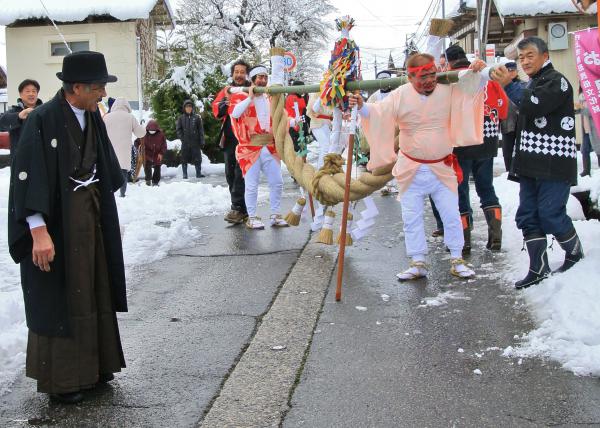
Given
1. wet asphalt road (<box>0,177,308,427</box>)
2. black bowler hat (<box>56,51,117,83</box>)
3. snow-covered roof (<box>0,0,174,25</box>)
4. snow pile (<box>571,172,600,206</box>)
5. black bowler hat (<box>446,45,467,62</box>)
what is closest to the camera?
wet asphalt road (<box>0,177,308,427</box>)

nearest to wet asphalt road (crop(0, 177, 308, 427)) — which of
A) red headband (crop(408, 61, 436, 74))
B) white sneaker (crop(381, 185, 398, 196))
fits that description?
red headband (crop(408, 61, 436, 74))

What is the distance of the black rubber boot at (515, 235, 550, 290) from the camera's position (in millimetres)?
5172

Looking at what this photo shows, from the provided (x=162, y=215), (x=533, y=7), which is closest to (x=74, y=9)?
(x=533, y=7)

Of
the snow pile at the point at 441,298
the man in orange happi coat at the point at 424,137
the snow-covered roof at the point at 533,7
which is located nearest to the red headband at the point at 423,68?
the man in orange happi coat at the point at 424,137

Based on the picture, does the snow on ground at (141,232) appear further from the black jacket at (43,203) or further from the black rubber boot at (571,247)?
the black rubber boot at (571,247)

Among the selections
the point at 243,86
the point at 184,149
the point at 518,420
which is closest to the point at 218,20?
the point at 184,149

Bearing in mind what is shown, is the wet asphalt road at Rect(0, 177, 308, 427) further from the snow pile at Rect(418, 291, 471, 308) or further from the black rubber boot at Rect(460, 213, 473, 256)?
the black rubber boot at Rect(460, 213, 473, 256)

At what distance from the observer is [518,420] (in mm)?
3203

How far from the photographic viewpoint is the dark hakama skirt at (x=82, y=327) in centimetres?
354

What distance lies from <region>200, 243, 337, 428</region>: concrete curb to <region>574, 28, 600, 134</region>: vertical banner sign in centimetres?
243

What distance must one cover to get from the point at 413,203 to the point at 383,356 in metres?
2.08

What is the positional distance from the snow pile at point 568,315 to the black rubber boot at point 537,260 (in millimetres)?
137

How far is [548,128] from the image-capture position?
5.11 meters

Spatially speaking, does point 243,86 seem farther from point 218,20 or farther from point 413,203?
point 218,20
